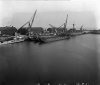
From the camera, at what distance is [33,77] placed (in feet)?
10.8

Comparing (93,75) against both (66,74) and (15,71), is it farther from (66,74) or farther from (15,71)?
(15,71)

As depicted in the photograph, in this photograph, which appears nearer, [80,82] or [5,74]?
[80,82]

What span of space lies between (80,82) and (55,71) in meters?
0.91

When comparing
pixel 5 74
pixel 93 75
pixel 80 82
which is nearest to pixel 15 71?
pixel 5 74

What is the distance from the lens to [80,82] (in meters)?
2.96

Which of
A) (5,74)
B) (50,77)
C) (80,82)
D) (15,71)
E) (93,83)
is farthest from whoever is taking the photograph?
(15,71)

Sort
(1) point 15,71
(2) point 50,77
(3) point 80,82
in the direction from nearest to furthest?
1. (3) point 80,82
2. (2) point 50,77
3. (1) point 15,71

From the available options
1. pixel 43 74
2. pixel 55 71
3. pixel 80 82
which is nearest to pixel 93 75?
pixel 80 82

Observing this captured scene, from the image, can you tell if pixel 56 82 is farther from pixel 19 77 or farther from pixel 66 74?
pixel 19 77

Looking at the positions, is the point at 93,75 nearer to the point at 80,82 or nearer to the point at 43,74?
the point at 80,82

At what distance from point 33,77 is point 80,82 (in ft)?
3.63

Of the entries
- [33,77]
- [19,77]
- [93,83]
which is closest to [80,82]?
[93,83]

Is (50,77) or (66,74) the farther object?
(66,74)

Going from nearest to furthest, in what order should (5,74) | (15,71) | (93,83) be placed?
(93,83), (5,74), (15,71)
